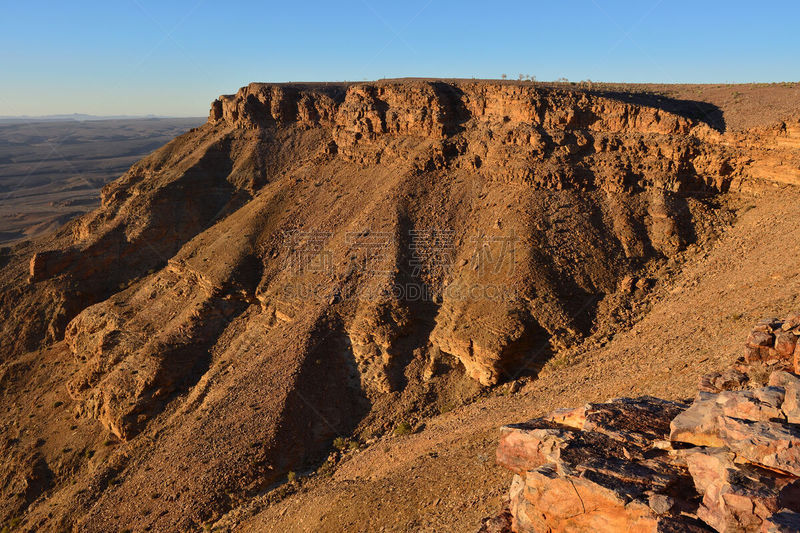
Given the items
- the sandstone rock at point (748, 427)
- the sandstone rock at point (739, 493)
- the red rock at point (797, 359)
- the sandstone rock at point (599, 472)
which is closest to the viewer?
the sandstone rock at point (739, 493)

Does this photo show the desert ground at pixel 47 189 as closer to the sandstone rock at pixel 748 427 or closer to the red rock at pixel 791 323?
the sandstone rock at pixel 748 427

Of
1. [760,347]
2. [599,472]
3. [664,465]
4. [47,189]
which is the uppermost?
[760,347]

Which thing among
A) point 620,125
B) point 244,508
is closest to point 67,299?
point 244,508

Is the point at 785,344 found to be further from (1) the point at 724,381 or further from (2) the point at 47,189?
(2) the point at 47,189

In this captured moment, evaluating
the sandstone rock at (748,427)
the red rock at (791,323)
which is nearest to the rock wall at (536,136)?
the red rock at (791,323)

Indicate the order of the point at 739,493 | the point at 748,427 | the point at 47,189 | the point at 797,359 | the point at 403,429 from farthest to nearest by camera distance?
the point at 47,189
the point at 403,429
the point at 797,359
the point at 748,427
the point at 739,493

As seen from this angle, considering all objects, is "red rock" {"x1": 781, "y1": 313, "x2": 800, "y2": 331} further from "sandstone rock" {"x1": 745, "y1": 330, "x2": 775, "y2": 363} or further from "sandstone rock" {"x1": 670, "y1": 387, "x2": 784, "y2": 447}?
"sandstone rock" {"x1": 670, "y1": 387, "x2": 784, "y2": 447}

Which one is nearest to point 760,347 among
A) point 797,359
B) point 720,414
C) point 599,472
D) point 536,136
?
point 797,359
